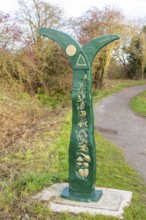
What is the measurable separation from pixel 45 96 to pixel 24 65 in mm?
2149

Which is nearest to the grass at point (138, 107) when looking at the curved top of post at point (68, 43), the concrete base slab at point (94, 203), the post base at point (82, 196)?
the concrete base slab at point (94, 203)

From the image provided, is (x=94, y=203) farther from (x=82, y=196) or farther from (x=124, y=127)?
(x=124, y=127)

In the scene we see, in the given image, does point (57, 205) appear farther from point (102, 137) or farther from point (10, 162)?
point (102, 137)

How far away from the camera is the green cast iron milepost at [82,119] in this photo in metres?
Answer: 4.59

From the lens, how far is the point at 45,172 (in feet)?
19.3

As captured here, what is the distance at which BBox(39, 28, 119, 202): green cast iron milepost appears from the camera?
4.59m

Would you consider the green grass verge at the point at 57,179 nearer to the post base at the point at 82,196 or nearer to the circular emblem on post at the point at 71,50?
the post base at the point at 82,196

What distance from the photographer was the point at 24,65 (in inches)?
552

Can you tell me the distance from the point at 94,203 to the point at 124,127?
726cm

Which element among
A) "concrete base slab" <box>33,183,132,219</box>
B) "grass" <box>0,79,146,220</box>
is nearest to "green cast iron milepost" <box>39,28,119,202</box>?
"concrete base slab" <box>33,183,132,219</box>

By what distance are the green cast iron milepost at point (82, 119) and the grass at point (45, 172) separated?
1.67ft

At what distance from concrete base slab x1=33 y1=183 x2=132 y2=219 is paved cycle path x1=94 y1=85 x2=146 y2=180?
1831 millimetres

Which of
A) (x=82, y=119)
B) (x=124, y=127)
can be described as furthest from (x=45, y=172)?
(x=124, y=127)

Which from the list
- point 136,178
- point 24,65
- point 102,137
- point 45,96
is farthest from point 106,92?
point 136,178
